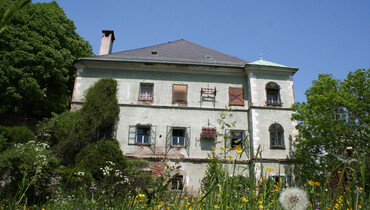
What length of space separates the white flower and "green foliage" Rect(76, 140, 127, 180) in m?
13.5

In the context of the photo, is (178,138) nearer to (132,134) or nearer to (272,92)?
(132,134)

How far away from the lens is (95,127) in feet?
Result: 51.8

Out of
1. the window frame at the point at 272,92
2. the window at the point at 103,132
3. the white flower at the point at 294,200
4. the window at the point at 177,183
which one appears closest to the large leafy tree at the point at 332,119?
the window frame at the point at 272,92

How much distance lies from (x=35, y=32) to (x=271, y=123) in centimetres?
1743

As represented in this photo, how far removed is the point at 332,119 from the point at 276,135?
3487mm

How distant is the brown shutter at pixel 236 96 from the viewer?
60.2 ft

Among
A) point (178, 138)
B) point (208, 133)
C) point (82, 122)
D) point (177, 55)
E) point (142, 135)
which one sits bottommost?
point (178, 138)

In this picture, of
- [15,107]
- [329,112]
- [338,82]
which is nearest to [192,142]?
[329,112]

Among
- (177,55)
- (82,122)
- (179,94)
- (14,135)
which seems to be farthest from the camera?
(177,55)

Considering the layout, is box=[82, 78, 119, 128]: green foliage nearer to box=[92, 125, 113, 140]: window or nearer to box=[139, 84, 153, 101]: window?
box=[92, 125, 113, 140]: window

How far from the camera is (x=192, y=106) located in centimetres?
1798

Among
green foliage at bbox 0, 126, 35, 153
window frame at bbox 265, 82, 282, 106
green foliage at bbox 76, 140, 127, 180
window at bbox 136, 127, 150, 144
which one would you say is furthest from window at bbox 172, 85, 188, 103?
green foliage at bbox 0, 126, 35, 153

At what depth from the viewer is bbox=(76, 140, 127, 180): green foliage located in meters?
14.3

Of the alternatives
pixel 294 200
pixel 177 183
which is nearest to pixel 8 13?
pixel 294 200
